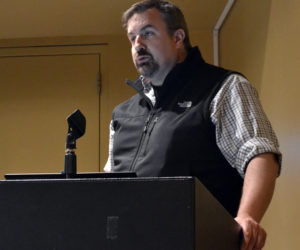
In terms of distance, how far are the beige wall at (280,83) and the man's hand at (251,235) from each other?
88cm

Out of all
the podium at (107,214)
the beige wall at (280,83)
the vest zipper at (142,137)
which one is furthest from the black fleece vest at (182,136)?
the podium at (107,214)

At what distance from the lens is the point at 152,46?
178 centimetres

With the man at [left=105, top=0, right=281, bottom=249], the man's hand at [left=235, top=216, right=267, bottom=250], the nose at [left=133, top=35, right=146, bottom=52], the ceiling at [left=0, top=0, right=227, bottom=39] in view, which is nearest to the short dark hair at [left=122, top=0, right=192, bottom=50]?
the man at [left=105, top=0, right=281, bottom=249]

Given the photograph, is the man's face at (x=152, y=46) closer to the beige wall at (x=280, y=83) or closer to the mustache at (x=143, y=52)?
the mustache at (x=143, y=52)

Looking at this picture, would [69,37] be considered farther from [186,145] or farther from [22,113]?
[186,145]

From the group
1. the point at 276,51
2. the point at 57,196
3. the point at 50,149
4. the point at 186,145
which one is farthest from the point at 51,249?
the point at 50,149

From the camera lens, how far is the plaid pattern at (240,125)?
1.40 m

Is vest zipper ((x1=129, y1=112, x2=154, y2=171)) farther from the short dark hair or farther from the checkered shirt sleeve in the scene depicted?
the short dark hair

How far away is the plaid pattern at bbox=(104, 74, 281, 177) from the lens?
55.2 inches

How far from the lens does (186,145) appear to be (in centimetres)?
150

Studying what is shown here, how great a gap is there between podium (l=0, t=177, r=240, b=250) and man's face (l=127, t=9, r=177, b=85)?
3.31 ft

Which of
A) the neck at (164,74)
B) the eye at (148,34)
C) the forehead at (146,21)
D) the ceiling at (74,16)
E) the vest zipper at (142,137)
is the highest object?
the ceiling at (74,16)

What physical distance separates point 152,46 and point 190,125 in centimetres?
38

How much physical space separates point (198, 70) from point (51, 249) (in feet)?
3.42
